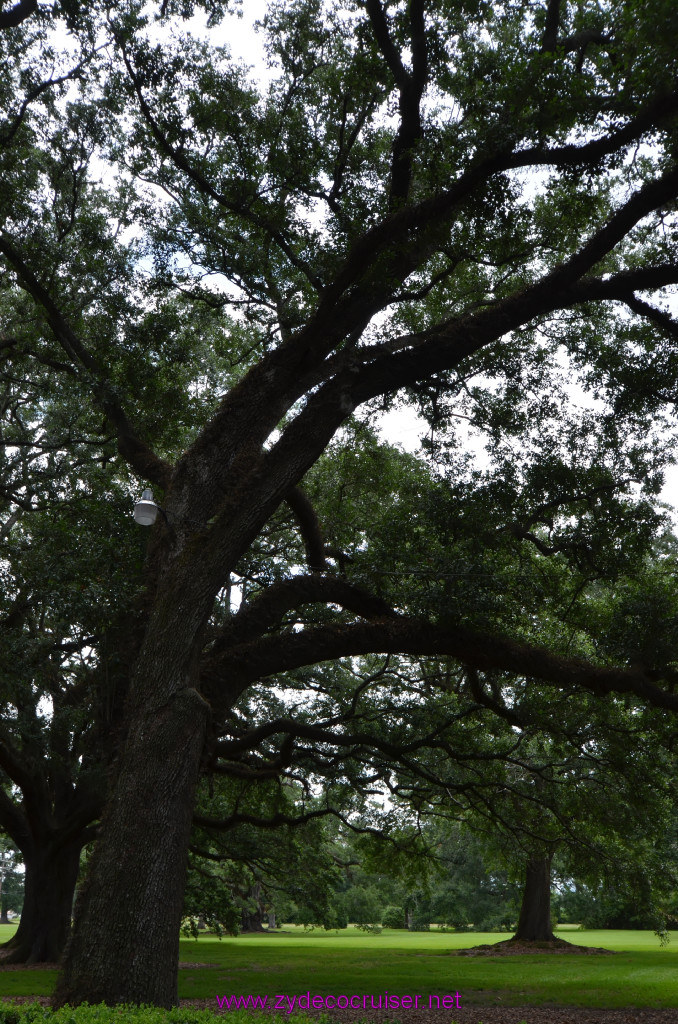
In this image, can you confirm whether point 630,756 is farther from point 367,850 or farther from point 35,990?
point 35,990

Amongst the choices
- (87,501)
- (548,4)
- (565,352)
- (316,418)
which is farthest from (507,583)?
(548,4)

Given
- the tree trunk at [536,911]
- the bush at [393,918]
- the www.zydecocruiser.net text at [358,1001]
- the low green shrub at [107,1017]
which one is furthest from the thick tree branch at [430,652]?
the bush at [393,918]

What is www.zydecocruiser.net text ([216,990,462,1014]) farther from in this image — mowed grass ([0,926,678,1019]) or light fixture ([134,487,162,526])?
light fixture ([134,487,162,526])

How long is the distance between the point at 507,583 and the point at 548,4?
6.58m

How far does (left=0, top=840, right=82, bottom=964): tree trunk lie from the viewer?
14.7 m

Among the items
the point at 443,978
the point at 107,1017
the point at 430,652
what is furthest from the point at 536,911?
the point at 107,1017

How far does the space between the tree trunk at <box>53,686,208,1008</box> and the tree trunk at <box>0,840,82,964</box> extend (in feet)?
31.6

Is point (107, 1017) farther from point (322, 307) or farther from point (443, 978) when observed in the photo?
point (443, 978)

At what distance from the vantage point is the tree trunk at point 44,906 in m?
14.7

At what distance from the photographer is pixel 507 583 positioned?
345 inches

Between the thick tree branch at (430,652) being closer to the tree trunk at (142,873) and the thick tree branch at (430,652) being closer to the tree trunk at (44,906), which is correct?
the tree trunk at (142,873)

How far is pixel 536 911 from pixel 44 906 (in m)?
14.3

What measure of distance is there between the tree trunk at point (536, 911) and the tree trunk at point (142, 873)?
714 inches

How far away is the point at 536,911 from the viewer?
22.4 metres
